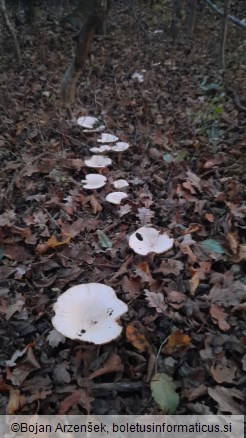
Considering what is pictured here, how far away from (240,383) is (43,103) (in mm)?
5363

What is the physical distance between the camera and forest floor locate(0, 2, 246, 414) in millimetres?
2139

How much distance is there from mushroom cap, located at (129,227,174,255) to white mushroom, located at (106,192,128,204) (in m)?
0.60

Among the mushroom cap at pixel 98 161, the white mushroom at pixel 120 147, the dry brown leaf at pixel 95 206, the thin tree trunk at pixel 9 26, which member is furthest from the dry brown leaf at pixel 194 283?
the thin tree trunk at pixel 9 26

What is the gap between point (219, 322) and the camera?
93.0 inches

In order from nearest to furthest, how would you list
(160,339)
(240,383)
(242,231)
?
(240,383), (160,339), (242,231)

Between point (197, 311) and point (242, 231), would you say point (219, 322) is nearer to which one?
point (197, 311)

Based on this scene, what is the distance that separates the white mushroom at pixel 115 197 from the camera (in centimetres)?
348

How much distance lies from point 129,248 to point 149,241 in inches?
8.0

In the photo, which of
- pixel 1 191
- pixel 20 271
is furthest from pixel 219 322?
pixel 1 191

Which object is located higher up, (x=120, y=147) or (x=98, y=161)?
(x=120, y=147)

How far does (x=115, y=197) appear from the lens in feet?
11.7

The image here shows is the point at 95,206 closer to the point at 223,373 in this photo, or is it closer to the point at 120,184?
the point at 120,184

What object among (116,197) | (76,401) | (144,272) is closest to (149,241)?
(144,272)

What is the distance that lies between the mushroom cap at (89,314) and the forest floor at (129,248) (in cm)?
17
